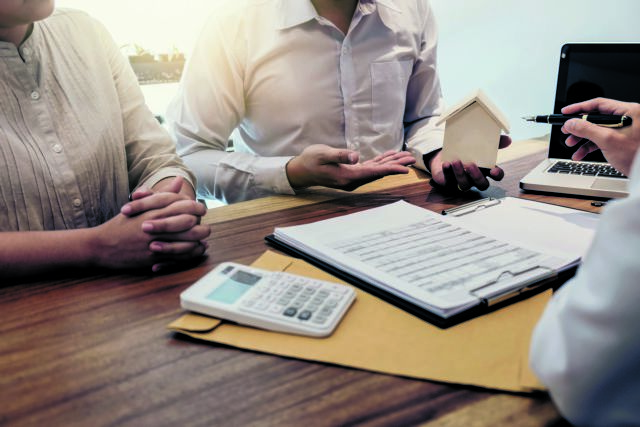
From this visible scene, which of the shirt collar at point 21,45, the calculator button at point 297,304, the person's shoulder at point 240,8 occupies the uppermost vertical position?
the person's shoulder at point 240,8

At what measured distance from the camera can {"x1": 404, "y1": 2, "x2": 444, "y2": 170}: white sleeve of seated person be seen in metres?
1.47

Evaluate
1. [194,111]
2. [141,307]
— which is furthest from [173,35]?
[141,307]

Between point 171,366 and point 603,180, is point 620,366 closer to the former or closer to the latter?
point 171,366

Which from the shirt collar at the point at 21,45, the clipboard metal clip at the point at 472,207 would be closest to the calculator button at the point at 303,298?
the clipboard metal clip at the point at 472,207

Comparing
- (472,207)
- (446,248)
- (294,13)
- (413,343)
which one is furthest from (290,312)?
(294,13)

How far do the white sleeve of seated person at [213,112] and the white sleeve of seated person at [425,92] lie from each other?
1.68 feet

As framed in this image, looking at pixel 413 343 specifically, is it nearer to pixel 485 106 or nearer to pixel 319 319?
pixel 319 319

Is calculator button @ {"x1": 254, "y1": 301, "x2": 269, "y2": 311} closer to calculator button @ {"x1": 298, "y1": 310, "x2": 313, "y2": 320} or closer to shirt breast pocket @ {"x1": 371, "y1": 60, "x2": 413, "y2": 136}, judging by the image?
calculator button @ {"x1": 298, "y1": 310, "x2": 313, "y2": 320}

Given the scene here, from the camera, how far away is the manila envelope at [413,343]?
48 cm

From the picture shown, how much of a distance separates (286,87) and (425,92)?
1.49ft

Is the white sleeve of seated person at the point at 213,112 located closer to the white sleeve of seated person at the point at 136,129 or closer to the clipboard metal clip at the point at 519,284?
the white sleeve of seated person at the point at 136,129

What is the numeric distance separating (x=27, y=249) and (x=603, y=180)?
1095mm

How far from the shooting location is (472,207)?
2.98ft

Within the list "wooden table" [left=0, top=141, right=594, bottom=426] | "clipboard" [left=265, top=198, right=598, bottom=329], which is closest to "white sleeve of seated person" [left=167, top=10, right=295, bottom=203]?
"clipboard" [left=265, top=198, right=598, bottom=329]
